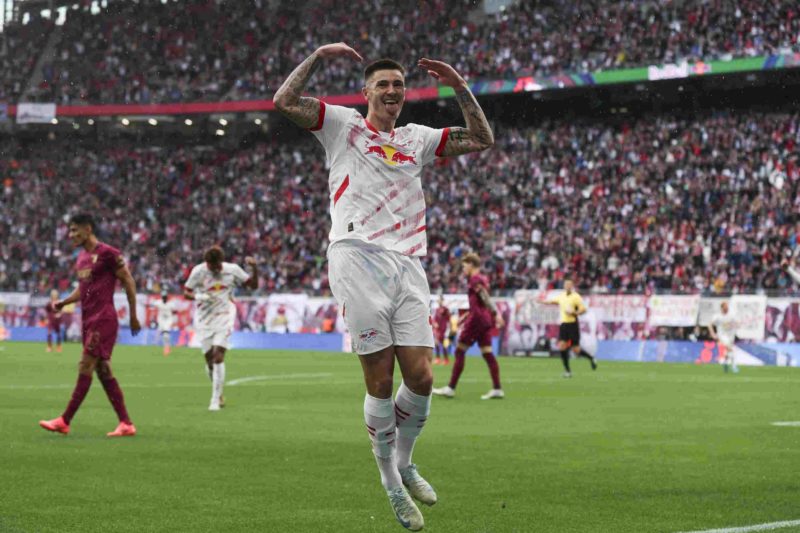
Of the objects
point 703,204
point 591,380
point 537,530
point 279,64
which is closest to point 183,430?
point 537,530

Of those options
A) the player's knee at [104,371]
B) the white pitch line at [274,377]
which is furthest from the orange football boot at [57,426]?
the white pitch line at [274,377]

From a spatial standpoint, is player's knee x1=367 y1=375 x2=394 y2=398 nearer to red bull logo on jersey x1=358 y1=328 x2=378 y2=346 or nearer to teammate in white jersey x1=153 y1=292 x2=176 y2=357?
red bull logo on jersey x1=358 y1=328 x2=378 y2=346

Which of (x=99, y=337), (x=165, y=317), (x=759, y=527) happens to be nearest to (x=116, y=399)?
(x=99, y=337)

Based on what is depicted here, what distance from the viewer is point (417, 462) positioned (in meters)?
10.9

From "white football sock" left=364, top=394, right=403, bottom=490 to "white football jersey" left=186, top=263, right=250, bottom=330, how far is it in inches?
415

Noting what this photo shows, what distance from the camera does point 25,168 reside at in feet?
206

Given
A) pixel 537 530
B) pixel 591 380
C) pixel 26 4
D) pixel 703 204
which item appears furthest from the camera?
pixel 26 4

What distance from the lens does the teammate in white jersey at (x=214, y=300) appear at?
1733cm

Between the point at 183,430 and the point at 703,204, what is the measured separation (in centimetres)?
3126

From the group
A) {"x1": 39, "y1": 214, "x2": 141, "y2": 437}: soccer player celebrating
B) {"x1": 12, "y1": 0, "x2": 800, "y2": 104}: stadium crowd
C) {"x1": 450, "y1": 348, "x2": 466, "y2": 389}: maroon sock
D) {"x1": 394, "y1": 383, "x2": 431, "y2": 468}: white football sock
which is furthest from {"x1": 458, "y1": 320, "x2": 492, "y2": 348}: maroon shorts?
{"x1": 12, "y1": 0, "x2": 800, "y2": 104}: stadium crowd

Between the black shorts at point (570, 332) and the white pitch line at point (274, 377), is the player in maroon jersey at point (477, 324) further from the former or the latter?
the black shorts at point (570, 332)

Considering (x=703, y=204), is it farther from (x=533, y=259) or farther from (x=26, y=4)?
(x=26, y=4)

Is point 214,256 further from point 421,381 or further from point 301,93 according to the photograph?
point 421,381

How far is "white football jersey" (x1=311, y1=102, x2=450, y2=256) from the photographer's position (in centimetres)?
706
